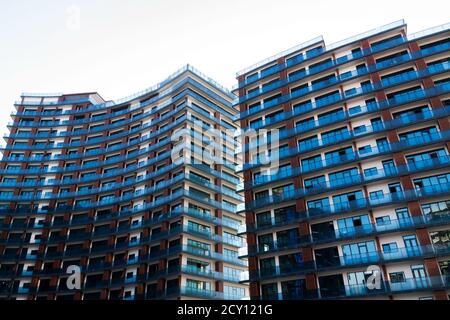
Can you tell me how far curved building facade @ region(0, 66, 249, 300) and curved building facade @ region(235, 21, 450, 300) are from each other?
8.73 metres

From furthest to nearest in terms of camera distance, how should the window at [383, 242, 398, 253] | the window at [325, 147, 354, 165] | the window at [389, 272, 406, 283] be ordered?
the window at [325, 147, 354, 165], the window at [383, 242, 398, 253], the window at [389, 272, 406, 283]

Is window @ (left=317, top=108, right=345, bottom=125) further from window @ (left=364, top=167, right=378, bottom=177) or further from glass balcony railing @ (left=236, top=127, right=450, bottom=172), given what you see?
window @ (left=364, top=167, right=378, bottom=177)

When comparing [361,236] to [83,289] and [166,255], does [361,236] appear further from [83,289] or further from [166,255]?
[83,289]

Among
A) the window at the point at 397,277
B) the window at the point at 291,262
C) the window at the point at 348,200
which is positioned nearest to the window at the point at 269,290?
the window at the point at 291,262

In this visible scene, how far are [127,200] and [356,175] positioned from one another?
35.2 m

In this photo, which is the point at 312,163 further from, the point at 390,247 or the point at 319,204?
the point at 390,247

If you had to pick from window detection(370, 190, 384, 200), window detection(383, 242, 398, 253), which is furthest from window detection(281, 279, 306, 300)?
window detection(370, 190, 384, 200)

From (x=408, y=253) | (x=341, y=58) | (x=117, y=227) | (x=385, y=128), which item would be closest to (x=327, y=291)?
(x=408, y=253)

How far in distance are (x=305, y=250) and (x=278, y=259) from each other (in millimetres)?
3736

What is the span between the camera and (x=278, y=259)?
39219 millimetres

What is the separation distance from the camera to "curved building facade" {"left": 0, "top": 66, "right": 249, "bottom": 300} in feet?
155

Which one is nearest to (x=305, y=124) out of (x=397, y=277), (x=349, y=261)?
(x=349, y=261)

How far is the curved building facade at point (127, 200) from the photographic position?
47094mm

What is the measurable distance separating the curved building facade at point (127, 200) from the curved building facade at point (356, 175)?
8732 mm
